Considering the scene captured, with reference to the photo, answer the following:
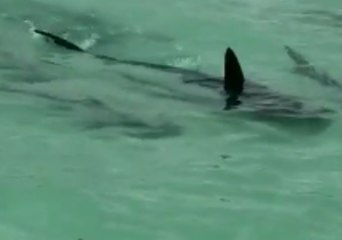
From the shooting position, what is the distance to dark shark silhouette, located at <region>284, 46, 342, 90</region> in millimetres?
7891

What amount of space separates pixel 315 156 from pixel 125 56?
2.60 meters

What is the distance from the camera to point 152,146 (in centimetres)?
651

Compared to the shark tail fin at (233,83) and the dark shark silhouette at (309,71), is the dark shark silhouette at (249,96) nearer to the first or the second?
the shark tail fin at (233,83)

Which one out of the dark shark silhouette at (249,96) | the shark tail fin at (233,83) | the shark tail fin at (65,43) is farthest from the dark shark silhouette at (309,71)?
the shark tail fin at (65,43)

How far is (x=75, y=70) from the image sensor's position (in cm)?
782

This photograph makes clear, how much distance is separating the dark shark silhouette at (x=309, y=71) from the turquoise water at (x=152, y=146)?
85mm

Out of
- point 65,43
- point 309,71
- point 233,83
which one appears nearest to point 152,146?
point 233,83

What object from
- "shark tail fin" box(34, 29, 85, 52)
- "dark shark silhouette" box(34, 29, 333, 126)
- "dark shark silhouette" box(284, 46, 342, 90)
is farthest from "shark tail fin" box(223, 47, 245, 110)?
"shark tail fin" box(34, 29, 85, 52)

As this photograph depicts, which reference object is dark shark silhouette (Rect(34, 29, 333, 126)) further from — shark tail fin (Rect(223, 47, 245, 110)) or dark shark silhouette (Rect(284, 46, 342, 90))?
dark shark silhouette (Rect(284, 46, 342, 90))

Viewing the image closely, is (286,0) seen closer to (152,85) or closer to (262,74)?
(262,74)

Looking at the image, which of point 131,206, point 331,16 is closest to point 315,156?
point 131,206

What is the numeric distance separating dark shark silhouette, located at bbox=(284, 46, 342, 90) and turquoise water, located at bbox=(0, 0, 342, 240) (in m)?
0.09

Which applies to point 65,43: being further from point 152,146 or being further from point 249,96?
point 152,146

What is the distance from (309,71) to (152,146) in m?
2.17
